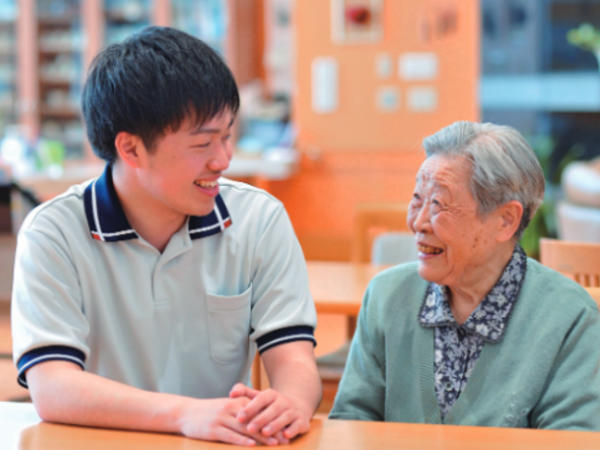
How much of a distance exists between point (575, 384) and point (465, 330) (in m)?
0.20

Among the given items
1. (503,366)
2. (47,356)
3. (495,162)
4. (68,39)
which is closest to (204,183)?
(47,356)

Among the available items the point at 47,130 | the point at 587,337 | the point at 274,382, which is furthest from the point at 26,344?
the point at 47,130

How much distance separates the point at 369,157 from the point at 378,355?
16.6 feet

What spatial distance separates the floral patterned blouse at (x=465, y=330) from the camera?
Answer: 1.45 metres

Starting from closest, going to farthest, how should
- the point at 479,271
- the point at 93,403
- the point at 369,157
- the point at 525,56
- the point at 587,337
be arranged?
the point at 93,403
the point at 587,337
the point at 479,271
the point at 369,157
the point at 525,56

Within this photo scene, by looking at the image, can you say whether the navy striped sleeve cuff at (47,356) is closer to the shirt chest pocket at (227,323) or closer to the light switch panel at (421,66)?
the shirt chest pocket at (227,323)

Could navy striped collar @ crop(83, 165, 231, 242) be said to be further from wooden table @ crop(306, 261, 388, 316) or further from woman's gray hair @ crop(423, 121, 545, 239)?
wooden table @ crop(306, 261, 388, 316)

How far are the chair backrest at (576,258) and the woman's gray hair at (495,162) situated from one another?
792mm

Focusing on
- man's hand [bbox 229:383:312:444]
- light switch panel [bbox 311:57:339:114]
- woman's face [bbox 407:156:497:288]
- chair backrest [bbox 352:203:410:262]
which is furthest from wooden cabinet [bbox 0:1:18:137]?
man's hand [bbox 229:383:312:444]

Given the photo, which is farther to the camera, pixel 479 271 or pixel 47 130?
pixel 47 130

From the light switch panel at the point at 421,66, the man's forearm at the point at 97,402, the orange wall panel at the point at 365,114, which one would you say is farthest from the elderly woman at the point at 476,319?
the light switch panel at the point at 421,66

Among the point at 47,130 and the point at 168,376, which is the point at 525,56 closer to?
the point at 47,130

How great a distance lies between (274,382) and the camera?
142cm

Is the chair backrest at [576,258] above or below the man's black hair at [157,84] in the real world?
below
